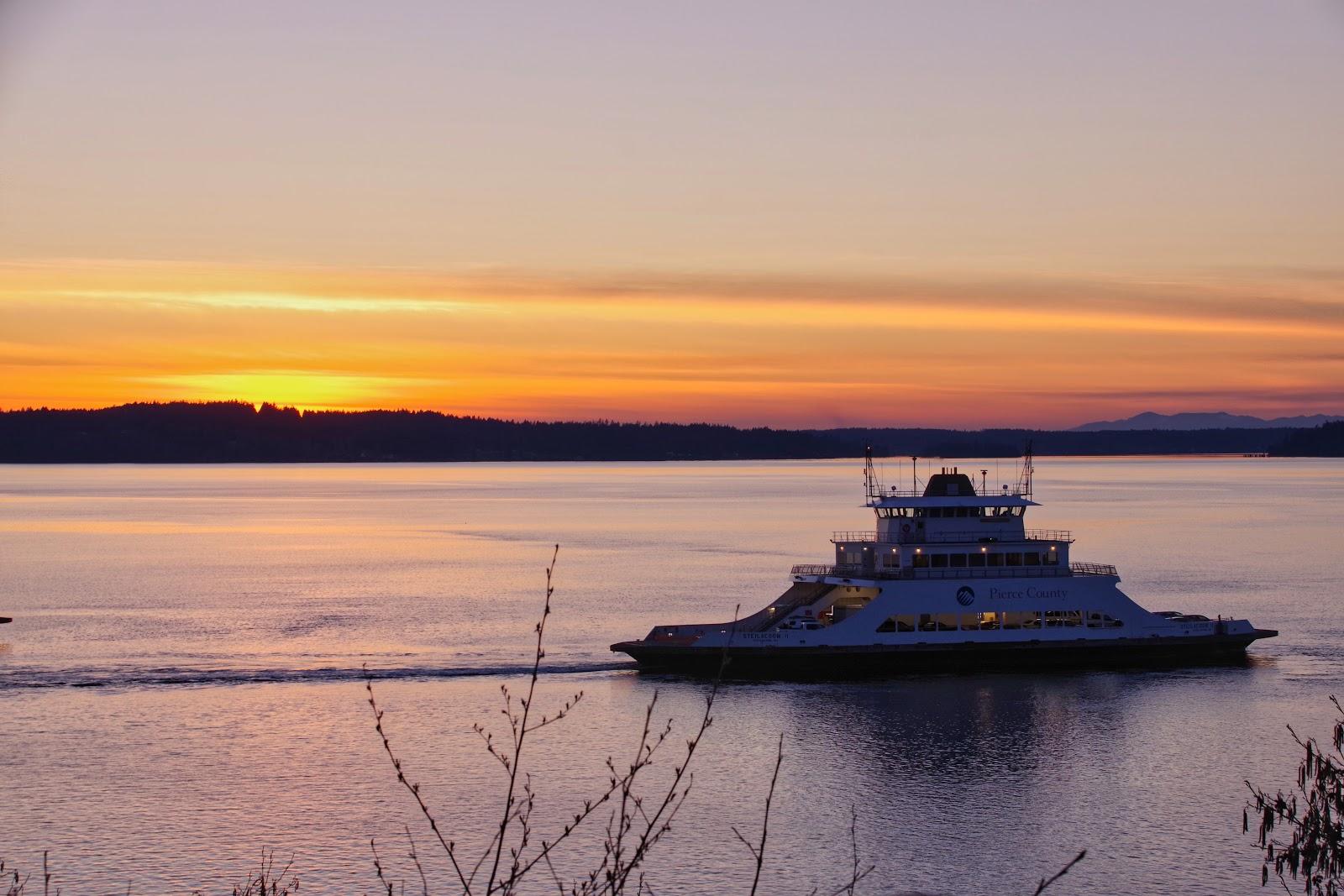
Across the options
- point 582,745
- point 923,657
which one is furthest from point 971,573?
point 582,745

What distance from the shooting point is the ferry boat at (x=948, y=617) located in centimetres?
5653

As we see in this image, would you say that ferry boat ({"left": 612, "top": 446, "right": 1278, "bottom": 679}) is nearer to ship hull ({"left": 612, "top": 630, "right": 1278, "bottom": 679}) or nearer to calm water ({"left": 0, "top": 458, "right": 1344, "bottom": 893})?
ship hull ({"left": 612, "top": 630, "right": 1278, "bottom": 679})

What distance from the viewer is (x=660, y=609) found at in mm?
82812

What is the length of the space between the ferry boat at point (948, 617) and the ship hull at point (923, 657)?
0.05 meters

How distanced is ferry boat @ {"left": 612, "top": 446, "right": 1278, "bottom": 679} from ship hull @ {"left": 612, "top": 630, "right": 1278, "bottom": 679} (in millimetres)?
49

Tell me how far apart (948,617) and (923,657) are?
2.40 m

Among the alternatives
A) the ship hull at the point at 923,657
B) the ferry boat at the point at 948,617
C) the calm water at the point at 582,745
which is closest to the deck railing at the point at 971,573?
the ferry boat at the point at 948,617

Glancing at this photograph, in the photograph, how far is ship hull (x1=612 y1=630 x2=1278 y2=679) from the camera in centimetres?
5616

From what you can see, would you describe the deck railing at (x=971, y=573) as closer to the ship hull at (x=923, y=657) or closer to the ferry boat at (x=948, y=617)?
the ferry boat at (x=948, y=617)

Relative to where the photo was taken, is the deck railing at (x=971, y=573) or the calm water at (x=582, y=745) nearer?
the calm water at (x=582, y=745)

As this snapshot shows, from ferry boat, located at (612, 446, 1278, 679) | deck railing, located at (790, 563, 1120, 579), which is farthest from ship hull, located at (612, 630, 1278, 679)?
deck railing, located at (790, 563, 1120, 579)

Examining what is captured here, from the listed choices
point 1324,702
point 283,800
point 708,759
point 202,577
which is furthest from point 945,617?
point 202,577

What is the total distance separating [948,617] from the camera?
5822 cm

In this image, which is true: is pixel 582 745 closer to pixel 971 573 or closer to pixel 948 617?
pixel 948 617
